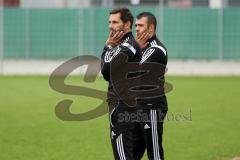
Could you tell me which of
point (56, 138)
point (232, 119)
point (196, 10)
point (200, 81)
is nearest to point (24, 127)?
point (56, 138)

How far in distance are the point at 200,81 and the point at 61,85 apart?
5.80 m

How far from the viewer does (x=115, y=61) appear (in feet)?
26.0

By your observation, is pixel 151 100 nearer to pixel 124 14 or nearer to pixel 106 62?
pixel 106 62

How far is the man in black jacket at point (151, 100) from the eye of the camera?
8.88 meters

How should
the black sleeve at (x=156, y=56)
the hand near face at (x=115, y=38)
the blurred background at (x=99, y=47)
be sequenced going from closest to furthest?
the hand near face at (x=115, y=38) → the black sleeve at (x=156, y=56) → the blurred background at (x=99, y=47)

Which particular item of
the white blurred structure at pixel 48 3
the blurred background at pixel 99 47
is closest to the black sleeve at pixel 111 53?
the blurred background at pixel 99 47

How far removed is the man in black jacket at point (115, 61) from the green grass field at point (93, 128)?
12.4 feet

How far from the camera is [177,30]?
3441 centimetres

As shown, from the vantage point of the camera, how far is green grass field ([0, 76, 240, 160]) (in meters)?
12.2

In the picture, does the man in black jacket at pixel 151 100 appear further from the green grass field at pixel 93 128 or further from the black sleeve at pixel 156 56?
the green grass field at pixel 93 128

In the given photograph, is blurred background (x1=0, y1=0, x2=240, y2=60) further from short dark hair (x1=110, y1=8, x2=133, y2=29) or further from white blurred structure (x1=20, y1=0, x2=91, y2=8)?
short dark hair (x1=110, y1=8, x2=133, y2=29)

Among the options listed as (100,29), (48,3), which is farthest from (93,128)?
(48,3)

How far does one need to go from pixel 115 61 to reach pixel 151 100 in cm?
119

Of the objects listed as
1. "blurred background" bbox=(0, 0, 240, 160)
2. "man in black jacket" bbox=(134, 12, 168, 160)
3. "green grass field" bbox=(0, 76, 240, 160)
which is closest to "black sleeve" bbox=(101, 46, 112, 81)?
"man in black jacket" bbox=(134, 12, 168, 160)
